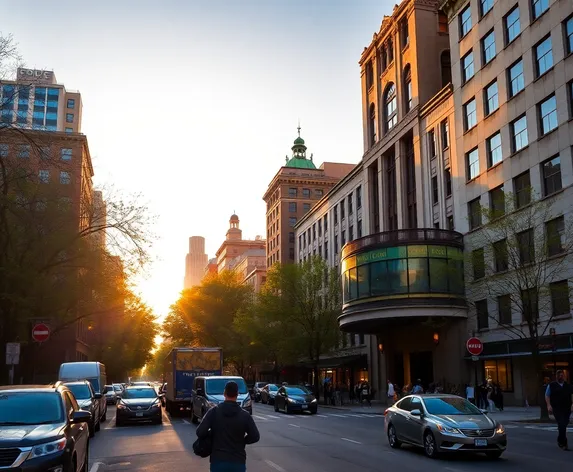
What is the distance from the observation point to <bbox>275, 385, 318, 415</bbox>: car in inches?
1356

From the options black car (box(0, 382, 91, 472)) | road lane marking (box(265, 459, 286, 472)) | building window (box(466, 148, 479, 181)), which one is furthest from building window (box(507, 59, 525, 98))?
black car (box(0, 382, 91, 472))

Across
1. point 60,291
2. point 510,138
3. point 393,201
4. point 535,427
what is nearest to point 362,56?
point 393,201

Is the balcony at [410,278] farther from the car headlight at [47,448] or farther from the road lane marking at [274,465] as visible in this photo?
the car headlight at [47,448]

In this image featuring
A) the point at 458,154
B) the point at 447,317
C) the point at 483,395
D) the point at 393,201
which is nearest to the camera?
the point at 483,395

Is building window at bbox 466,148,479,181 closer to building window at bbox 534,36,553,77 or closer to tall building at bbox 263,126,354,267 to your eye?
building window at bbox 534,36,553,77

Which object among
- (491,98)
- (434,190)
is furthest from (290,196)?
(491,98)

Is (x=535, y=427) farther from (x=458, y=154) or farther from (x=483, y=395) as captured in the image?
(x=458, y=154)

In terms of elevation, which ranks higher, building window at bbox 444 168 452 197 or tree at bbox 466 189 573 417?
building window at bbox 444 168 452 197

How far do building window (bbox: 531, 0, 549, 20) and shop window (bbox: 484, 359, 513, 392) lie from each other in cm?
1974

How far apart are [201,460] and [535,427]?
14435 mm

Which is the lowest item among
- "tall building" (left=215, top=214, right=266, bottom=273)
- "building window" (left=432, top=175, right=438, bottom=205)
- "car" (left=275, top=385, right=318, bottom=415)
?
"car" (left=275, top=385, right=318, bottom=415)

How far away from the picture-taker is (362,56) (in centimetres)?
6119

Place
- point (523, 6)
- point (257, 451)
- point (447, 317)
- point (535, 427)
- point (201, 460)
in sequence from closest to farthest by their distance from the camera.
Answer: point (201, 460), point (257, 451), point (535, 427), point (523, 6), point (447, 317)

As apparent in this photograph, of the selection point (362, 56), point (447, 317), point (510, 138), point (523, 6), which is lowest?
point (447, 317)
